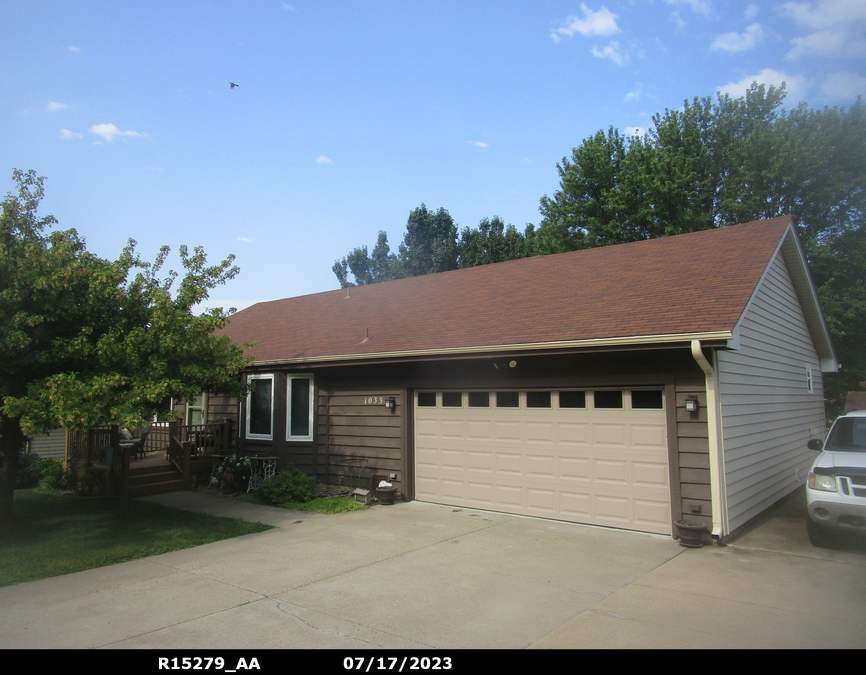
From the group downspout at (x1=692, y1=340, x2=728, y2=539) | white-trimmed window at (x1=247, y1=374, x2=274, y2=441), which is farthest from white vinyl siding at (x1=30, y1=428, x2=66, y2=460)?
downspout at (x1=692, y1=340, x2=728, y2=539)

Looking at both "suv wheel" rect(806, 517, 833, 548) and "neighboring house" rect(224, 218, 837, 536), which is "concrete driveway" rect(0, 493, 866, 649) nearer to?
"suv wheel" rect(806, 517, 833, 548)

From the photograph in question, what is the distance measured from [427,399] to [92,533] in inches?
216

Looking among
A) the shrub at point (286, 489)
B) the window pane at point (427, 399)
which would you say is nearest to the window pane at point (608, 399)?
the window pane at point (427, 399)

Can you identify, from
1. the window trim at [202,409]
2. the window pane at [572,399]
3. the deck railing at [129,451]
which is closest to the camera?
the window pane at [572,399]

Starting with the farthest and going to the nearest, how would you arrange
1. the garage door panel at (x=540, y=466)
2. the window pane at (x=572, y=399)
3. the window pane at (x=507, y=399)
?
the window pane at (x=507, y=399) → the garage door panel at (x=540, y=466) → the window pane at (x=572, y=399)

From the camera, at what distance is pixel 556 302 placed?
9789 mm

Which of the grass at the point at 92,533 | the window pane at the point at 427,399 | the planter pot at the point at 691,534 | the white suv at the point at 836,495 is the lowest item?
the grass at the point at 92,533

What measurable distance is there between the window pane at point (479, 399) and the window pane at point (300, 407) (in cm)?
405

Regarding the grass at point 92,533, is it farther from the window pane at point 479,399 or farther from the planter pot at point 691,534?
the planter pot at point 691,534

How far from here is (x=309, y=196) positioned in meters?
15.3

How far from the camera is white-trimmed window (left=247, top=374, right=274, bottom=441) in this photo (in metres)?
12.6

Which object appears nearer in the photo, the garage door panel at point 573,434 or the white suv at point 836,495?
the white suv at point 836,495

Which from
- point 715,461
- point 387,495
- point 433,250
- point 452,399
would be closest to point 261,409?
point 387,495

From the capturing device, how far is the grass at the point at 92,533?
22.2ft
